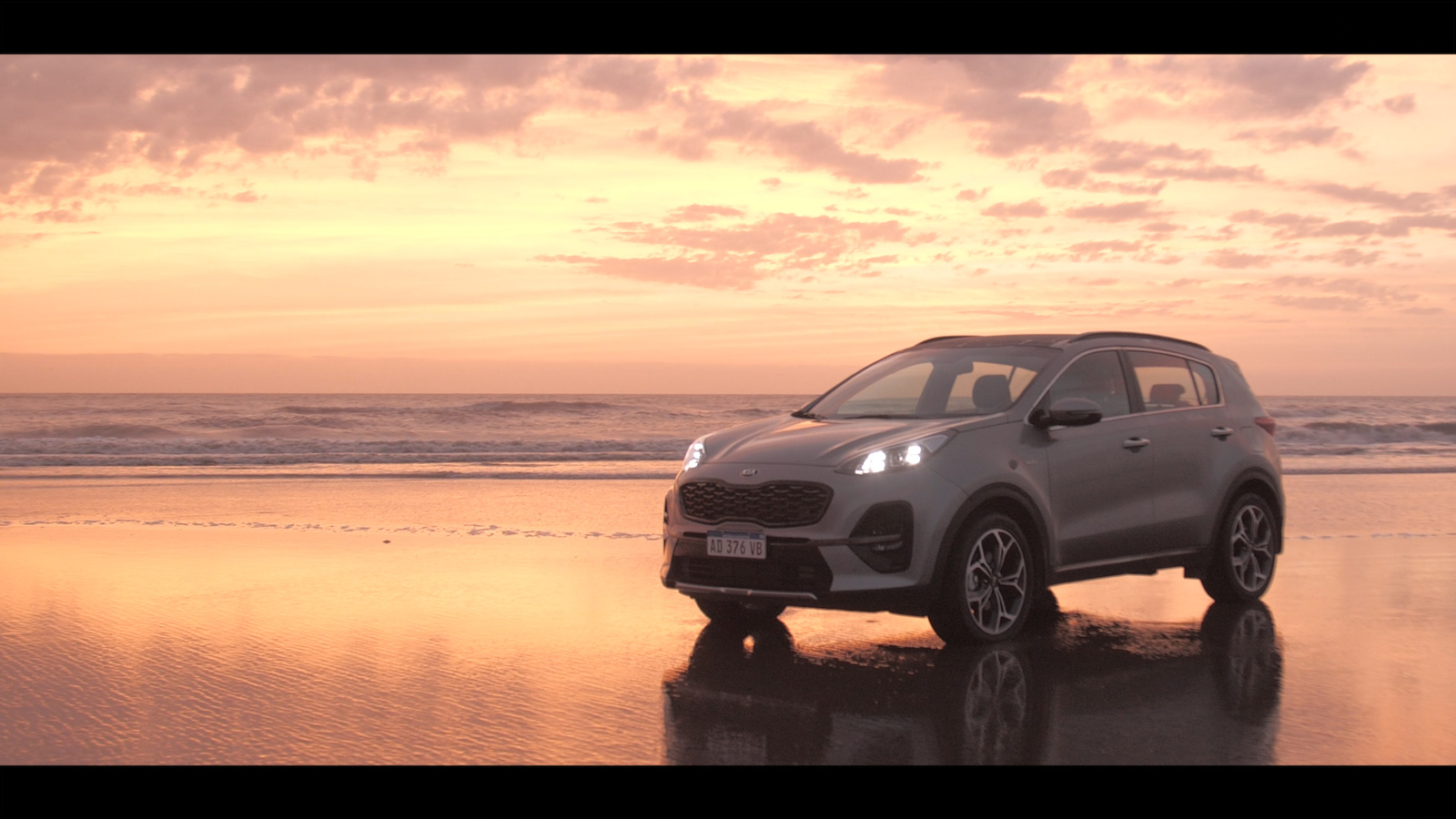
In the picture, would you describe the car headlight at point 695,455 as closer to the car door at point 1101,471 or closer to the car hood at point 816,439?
the car hood at point 816,439

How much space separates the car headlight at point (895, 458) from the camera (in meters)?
6.60

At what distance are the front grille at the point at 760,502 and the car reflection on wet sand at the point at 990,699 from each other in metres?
0.71

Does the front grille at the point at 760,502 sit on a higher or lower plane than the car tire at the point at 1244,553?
higher

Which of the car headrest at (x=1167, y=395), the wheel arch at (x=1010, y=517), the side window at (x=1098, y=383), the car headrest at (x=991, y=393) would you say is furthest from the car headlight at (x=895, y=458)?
the car headrest at (x=1167, y=395)

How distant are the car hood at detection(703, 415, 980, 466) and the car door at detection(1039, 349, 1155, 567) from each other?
0.74m

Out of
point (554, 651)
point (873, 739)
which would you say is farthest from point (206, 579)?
point (873, 739)

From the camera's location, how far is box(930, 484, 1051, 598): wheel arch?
656cm

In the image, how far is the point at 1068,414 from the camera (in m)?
7.11

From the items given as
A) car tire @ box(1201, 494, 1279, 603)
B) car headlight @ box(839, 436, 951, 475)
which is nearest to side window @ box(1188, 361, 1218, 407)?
car tire @ box(1201, 494, 1279, 603)

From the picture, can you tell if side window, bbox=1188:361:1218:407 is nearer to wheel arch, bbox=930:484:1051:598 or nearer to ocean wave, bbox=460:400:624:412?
wheel arch, bbox=930:484:1051:598

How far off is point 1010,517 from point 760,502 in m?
1.41

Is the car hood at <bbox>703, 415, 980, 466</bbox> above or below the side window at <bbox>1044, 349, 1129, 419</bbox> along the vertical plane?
below

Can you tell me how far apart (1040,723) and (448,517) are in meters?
8.90

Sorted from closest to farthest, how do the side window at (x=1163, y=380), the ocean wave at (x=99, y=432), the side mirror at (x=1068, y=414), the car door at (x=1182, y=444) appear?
the side mirror at (x=1068, y=414) < the car door at (x=1182, y=444) < the side window at (x=1163, y=380) < the ocean wave at (x=99, y=432)
